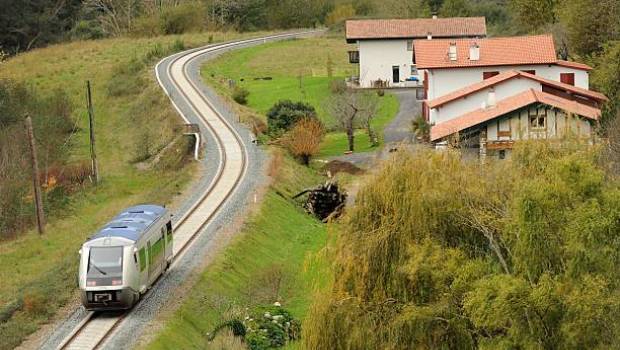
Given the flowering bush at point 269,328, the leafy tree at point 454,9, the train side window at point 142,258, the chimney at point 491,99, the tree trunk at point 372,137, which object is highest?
the leafy tree at point 454,9

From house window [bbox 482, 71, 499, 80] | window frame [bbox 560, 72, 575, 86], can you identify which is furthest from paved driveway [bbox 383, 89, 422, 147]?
window frame [bbox 560, 72, 575, 86]

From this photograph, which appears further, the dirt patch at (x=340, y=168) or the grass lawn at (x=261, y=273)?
the dirt patch at (x=340, y=168)

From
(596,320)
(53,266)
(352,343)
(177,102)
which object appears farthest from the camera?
(177,102)

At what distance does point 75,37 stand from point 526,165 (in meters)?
92.0

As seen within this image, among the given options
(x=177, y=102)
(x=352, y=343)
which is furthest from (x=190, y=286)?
(x=177, y=102)

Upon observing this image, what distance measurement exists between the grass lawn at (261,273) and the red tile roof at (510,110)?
27.7 ft

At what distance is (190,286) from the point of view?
33.6m

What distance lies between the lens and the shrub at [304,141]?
58312 mm

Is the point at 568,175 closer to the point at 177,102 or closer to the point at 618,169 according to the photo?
the point at 618,169

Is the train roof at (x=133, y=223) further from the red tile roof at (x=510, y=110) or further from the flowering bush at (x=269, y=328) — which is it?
the red tile roof at (x=510, y=110)

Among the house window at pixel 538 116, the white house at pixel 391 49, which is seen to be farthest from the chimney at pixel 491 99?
the white house at pixel 391 49

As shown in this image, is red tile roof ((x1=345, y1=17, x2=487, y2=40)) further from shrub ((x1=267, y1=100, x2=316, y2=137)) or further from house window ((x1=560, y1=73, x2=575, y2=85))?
house window ((x1=560, y1=73, x2=575, y2=85))

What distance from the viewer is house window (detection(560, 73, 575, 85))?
6148 centimetres

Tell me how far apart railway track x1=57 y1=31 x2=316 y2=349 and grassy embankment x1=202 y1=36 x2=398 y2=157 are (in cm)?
279
